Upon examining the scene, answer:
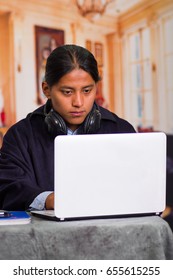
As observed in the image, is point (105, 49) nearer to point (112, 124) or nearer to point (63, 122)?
point (112, 124)

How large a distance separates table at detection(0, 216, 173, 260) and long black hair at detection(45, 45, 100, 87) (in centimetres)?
73

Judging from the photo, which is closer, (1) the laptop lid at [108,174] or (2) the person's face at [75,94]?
(1) the laptop lid at [108,174]

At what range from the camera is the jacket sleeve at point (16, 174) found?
1.80 m

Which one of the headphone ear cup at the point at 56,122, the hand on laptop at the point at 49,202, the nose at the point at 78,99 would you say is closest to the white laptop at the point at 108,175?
the hand on laptop at the point at 49,202

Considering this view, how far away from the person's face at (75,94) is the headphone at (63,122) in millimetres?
36

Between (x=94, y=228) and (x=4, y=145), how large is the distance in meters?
0.79

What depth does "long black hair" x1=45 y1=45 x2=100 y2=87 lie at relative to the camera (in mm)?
1923

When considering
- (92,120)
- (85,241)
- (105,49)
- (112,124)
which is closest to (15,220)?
(85,241)

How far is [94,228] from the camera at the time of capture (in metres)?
1.37

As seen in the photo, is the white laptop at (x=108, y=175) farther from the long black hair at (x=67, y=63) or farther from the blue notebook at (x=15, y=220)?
the long black hair at (x=67, y=63)

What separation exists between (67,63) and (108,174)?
0.64m

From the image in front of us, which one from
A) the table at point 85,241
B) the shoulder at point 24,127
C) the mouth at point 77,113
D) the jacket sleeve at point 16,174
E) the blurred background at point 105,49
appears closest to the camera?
the table at point 85,241

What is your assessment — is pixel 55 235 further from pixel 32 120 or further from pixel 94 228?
pixel 32 120

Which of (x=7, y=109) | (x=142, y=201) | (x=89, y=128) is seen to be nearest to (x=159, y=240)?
(x=142, y=201)
